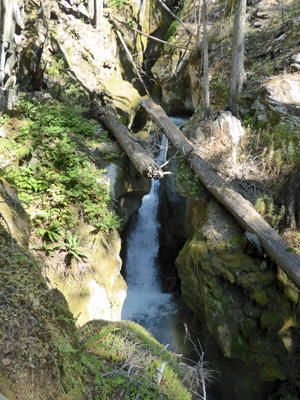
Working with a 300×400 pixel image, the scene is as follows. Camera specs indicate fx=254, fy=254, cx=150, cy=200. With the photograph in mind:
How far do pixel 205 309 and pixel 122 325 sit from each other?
2.49 m

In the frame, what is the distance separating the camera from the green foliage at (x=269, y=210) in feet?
19.1


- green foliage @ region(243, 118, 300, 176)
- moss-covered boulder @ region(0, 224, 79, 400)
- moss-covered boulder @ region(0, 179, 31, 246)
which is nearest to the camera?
moss-covered boulder @ region(0, 224, 79, 400)

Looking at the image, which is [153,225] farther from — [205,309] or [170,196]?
[205,309]

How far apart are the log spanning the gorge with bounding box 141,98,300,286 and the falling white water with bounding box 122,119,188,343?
0.68 meters

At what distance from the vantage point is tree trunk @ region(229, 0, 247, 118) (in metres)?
7.83

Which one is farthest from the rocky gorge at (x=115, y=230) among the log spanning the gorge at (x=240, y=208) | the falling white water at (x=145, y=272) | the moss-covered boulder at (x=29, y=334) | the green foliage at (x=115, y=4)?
the green foliage at (x=115, y=4)

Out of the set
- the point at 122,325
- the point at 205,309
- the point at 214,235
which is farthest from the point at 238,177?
the point at 122,325

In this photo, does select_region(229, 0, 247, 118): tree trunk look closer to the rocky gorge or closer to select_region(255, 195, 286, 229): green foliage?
the rocky gorge

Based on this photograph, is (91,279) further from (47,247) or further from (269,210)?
(269,210)

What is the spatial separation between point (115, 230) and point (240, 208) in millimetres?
3037

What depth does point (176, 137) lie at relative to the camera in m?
8.01

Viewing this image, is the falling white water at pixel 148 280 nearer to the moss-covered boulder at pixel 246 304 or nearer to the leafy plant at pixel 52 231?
the moss-covered boulder at pixel 246 304

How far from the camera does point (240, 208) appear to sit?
5.93 metres

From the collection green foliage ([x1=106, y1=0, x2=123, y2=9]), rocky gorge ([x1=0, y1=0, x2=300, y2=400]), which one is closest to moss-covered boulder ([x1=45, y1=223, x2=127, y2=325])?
rocky gorge ([x1=0, y1=0, x2=300, y2=400])
